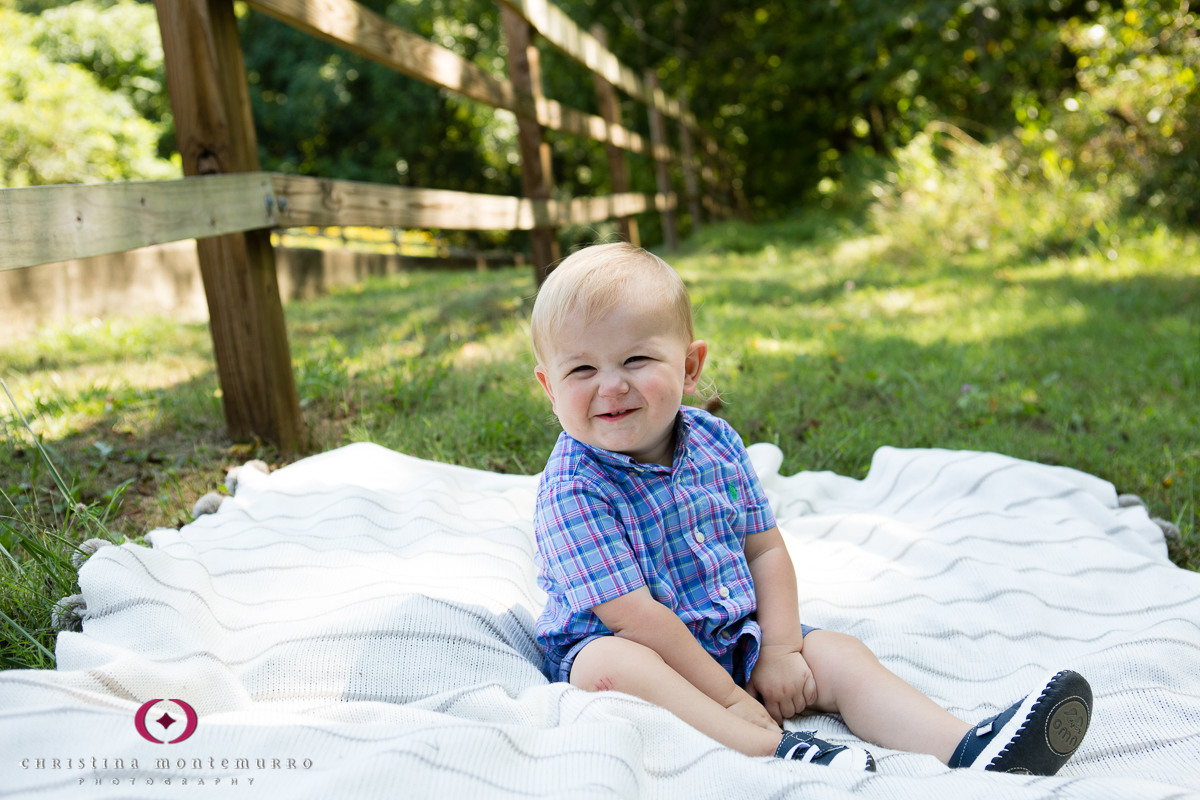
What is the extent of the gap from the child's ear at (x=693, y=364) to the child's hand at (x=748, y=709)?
575mm

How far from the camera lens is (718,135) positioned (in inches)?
544

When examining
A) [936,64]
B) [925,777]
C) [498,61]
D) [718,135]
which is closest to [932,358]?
[925,777]

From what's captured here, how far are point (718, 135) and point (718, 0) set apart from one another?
196cm

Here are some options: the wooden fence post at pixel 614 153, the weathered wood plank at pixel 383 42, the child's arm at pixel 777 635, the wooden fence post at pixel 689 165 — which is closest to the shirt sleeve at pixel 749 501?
the child's arm at pixel 777 635

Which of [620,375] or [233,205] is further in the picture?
[233,205]

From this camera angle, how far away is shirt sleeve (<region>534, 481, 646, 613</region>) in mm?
1545

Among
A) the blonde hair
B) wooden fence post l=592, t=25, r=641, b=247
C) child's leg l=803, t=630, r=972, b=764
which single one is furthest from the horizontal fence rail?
wooden fence post l=592, t=25, r=641, b=247

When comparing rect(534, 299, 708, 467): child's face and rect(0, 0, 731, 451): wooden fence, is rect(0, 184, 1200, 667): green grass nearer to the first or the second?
rect(0, 0, 731, 451): wooden fence

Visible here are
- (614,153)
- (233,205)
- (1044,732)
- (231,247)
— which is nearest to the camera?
(1044,732)

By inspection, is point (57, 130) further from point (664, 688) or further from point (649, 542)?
point (664, 688)

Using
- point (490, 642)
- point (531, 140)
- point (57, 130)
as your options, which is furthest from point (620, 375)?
point (57, 130)

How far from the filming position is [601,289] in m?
1.56

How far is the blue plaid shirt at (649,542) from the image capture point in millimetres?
1567

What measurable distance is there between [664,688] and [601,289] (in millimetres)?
696
